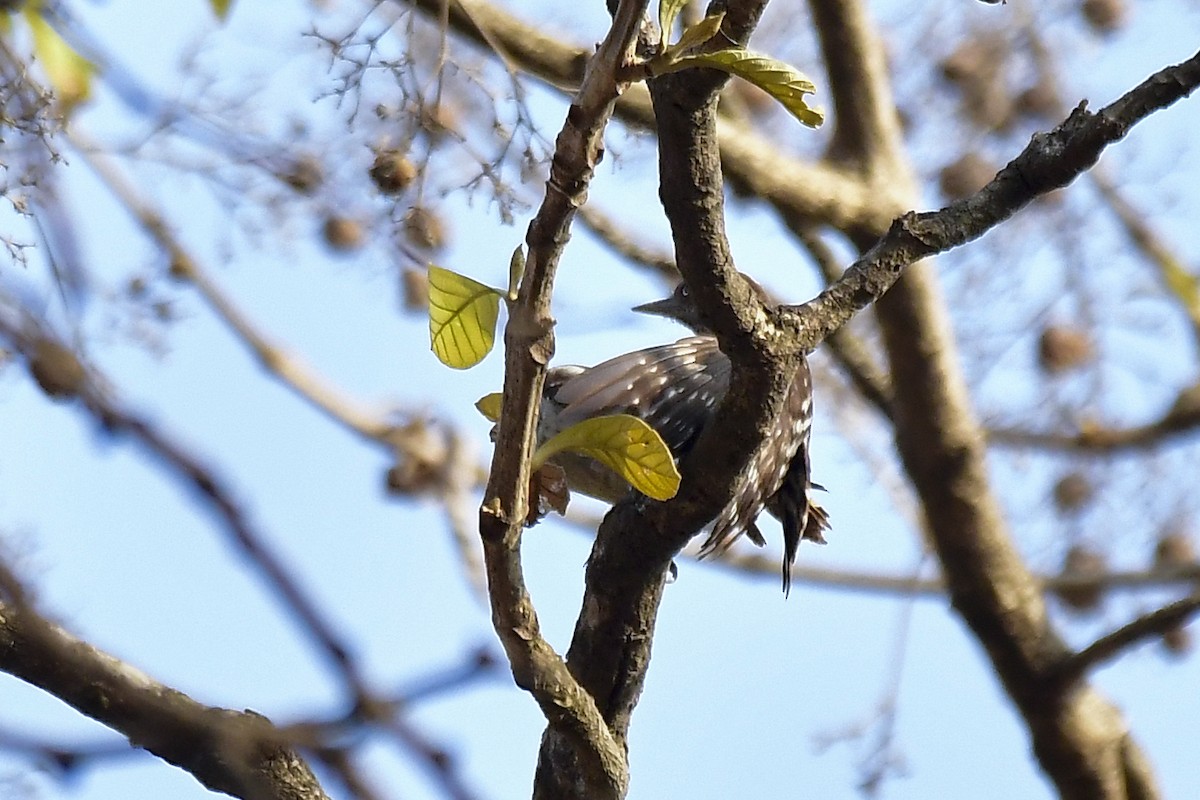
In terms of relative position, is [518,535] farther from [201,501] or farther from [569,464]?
[569,464]

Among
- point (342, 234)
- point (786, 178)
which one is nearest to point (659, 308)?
point (786, 178)

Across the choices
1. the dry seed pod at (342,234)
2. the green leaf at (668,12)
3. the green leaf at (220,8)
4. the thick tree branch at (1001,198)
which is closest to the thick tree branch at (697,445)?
the thick tree branch at (1001,198)

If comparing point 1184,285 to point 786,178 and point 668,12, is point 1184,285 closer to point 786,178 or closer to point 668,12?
point 786,178

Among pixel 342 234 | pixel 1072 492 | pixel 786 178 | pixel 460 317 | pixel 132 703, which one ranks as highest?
pixel 786 178

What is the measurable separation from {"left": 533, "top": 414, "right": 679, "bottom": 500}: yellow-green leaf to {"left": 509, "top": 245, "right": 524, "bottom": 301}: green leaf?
0.25m

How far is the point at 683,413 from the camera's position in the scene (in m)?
2.78

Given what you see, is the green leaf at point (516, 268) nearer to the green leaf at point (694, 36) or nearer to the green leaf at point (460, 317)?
the green leaf at point (460, 317)

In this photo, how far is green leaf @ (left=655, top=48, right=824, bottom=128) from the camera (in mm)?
1357

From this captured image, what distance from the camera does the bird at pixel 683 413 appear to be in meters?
2.72

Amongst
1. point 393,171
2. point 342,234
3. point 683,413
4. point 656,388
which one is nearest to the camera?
point 393,171

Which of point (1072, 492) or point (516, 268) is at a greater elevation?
point (1072, 492)

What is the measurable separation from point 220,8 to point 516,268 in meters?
0.99

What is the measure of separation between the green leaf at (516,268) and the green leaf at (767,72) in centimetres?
24

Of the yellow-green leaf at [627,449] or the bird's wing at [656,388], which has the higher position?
the bird's wing at [656,388]
